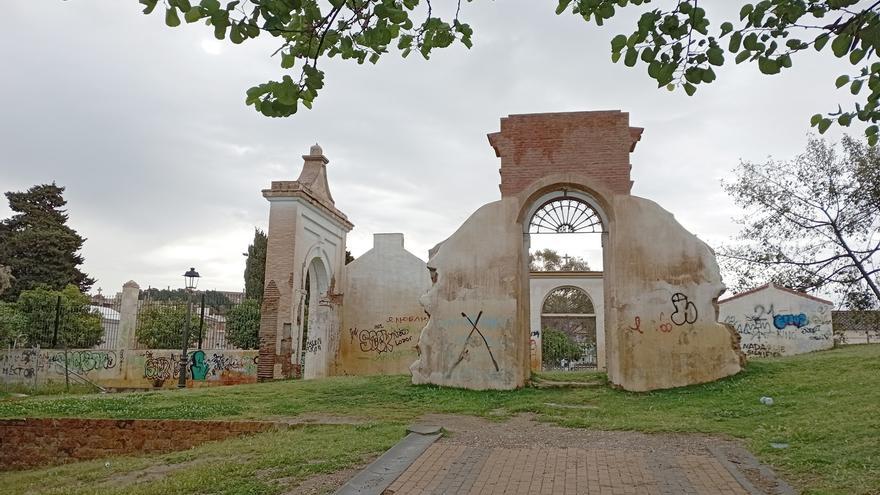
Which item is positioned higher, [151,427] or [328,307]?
[328,307]

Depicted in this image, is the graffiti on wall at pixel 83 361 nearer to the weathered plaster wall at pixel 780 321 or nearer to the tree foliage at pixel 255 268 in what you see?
the tree foliage at pixel 255 268

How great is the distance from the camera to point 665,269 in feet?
44.3

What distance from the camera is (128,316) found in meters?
20.8

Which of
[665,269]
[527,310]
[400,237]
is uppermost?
[400,237]

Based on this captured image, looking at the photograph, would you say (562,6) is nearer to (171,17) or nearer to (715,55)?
(715,55)

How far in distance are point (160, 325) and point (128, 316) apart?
1.83 metres

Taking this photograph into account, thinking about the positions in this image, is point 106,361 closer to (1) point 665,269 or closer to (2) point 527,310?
(2) point 527,310

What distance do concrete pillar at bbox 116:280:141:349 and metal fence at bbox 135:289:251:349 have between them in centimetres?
33

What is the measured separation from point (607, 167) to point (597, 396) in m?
5.33

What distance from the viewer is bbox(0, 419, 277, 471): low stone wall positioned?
9.37 meters

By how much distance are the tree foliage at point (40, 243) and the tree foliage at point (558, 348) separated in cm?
2643

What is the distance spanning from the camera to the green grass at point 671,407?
663cm

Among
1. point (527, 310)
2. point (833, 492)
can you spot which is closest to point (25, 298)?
point (527, 310)

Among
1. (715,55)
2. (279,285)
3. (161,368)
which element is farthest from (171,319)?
(715,55)
